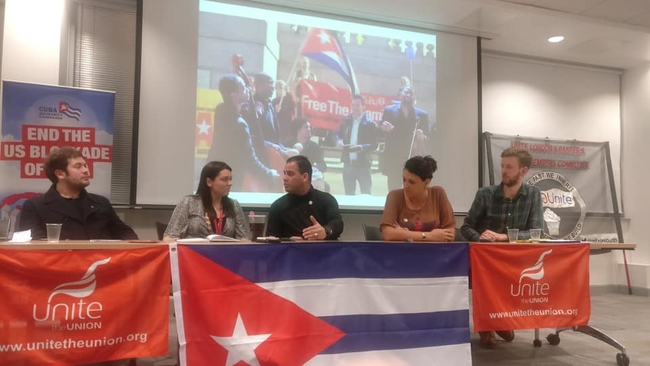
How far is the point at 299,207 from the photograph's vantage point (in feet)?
9.78

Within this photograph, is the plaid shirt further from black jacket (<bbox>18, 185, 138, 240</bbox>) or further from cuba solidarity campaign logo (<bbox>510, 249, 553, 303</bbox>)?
black jacket (<bbox>18, 185, 138, 240</bbox>)

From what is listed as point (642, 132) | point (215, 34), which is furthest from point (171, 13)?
point (642, 132)

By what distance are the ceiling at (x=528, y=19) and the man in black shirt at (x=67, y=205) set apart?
2.87m

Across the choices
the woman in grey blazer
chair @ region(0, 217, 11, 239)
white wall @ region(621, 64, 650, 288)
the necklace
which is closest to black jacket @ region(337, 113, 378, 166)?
the necklace

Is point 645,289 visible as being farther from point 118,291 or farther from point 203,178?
point 118,291

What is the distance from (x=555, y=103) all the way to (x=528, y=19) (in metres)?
1.70

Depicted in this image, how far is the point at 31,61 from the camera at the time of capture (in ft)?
13.2

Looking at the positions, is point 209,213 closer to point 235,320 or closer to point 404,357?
point 235,320

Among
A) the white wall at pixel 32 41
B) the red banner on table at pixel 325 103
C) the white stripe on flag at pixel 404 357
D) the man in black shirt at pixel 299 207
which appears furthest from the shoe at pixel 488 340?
the white wall at pixel 32 41

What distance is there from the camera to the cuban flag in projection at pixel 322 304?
1.97 metres

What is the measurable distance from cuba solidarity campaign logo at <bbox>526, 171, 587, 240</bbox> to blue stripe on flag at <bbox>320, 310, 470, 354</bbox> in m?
4.12

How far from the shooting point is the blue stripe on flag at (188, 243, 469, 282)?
2031mm

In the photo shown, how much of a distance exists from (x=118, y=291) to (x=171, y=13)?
3.22 m

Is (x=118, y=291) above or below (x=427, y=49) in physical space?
below
